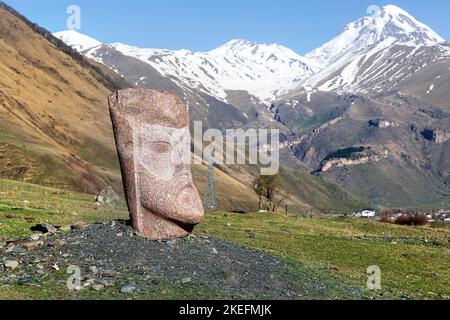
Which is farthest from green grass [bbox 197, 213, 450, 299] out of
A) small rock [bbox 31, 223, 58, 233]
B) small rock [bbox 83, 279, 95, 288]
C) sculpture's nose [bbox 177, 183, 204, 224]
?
small rock [bbox 31, 223, 58, 233]

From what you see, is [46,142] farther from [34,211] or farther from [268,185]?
[34,211]

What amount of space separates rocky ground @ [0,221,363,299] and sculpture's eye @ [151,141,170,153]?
4.24 meters

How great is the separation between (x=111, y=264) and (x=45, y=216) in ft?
72.6

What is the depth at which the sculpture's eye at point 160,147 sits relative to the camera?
1097 inches

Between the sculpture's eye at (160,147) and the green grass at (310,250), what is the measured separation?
24.5 ft

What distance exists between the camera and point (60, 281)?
2280cm

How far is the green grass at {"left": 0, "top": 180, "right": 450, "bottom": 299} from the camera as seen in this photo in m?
22.3

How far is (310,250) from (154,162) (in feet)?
57.4

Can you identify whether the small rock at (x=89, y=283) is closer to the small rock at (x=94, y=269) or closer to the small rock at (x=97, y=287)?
the small rock at (x=97, y=287)

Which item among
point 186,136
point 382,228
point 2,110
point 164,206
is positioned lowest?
point 382,228

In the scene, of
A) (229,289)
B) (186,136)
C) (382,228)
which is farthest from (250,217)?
(229,289)

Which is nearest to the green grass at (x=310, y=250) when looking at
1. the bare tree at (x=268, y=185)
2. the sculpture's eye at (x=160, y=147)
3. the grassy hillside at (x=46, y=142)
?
the sculpture's eye at (x=160, y=147)
